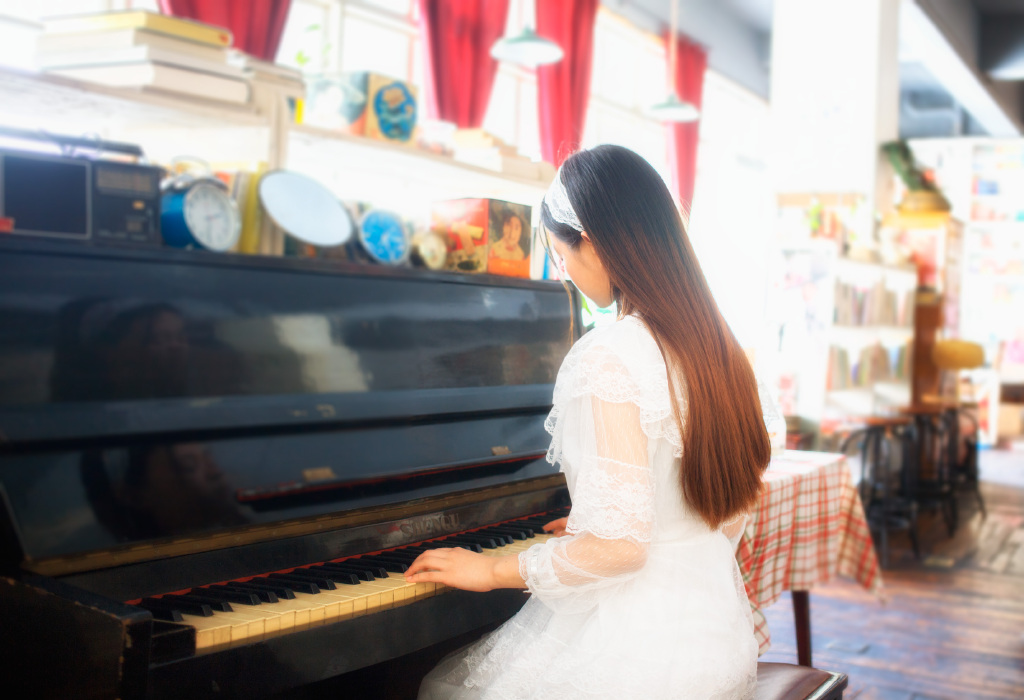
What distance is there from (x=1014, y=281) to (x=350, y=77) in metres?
10.2

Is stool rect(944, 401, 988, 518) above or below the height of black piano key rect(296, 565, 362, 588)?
below

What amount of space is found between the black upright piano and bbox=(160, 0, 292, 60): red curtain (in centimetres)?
293

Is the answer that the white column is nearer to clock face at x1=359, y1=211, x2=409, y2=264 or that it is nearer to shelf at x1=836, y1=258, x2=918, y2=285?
shelf at x1=836, y1=258, x2=918, y2=285

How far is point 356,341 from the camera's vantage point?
1.74 meters

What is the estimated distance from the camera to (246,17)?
4402mm

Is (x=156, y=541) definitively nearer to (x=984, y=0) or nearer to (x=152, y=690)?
(x=152, y=690)

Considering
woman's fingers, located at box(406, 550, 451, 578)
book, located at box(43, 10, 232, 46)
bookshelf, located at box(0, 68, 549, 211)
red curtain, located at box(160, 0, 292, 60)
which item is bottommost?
woman's fingers, located at box(406, 550, 451, 578)

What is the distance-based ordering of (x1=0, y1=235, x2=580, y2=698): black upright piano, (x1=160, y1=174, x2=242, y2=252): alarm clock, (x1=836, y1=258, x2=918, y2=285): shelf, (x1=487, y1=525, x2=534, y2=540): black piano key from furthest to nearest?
1. (x1=836, y1=258, x2=918, y2=285): shelf
2. (x1=487, y1=525, x2=534, y2=540): black piano key
3. (x1=160, y1=174, x2=242, y2=252): alarm clock
4. (x1=0, y1=235, x2=580, y2=698): black upright piano

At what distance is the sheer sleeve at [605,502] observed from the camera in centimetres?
126

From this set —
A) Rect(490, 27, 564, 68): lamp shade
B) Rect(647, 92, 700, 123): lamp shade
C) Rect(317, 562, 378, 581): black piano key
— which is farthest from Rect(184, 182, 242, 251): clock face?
Rect(647, 92, 700, 123): lamp shade

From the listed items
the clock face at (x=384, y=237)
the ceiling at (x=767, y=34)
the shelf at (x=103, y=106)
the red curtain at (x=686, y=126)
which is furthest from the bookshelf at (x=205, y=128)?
the red curtain at (x=686, y=126)

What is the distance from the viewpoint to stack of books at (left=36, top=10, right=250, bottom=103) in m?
1.97

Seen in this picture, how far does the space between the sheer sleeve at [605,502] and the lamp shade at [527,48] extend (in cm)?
403

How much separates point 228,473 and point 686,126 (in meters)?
7.77
